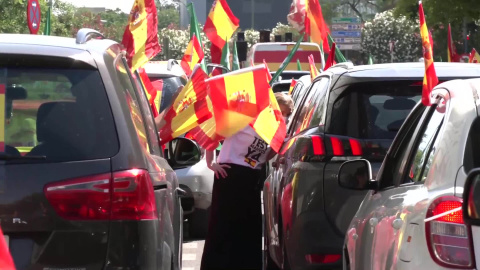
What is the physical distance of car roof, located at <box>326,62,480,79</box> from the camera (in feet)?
23.9

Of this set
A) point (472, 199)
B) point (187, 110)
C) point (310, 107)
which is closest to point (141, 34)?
point (187, 110)

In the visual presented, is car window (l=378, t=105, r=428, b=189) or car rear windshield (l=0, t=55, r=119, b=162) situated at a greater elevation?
car rear windshield (l=0, t=55, r=119, b=162)

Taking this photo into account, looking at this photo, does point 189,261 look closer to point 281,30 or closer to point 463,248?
point 463,248

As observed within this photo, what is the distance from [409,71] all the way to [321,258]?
1.29m

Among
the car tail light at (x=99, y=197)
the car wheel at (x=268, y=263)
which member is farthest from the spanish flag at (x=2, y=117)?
the car wheel at (x=268, y=263)

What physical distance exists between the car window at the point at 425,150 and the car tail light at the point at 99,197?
1.13 m

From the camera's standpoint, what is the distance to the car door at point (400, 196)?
14.4 feet

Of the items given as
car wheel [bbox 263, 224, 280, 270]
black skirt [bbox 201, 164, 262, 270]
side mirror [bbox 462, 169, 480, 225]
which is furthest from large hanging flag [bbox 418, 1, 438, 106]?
car wheel [bbox 263, 224, 280, 270]

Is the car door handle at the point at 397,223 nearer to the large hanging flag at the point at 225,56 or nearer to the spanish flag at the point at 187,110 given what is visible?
the spanish flag at the point at 187,110

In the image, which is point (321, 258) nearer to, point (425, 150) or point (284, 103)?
point (425, 150)

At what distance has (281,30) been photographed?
9562cm

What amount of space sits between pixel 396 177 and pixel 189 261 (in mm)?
5533

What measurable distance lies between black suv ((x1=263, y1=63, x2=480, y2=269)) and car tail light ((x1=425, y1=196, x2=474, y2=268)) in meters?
3.17

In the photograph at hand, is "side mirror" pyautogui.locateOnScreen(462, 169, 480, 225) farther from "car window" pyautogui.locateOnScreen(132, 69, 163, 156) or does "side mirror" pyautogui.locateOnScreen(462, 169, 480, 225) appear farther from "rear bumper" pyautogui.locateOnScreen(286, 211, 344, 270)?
"rear bumper" pyautogui.locateOnScreen(286, 211, 344, 270)
